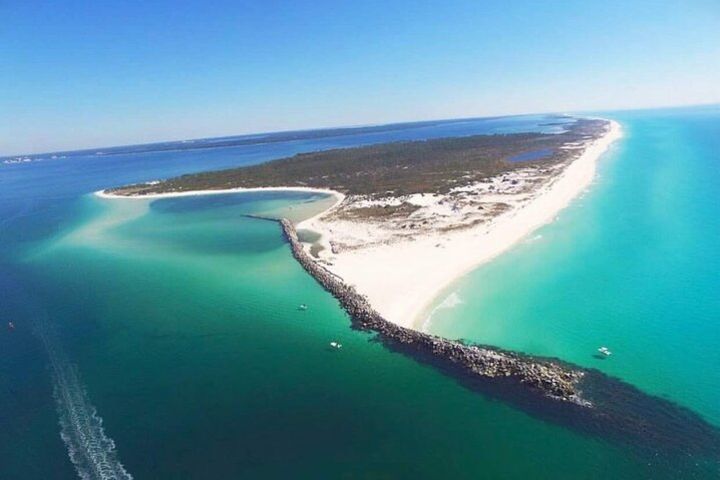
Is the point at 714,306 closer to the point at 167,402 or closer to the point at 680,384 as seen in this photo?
the point at 680,384

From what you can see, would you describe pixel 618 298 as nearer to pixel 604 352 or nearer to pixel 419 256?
pixel 604 352

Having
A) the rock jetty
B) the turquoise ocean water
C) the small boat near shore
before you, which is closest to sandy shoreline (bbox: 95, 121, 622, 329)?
the rock jetty

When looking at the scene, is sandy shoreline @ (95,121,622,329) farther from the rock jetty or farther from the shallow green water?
the shallow green water

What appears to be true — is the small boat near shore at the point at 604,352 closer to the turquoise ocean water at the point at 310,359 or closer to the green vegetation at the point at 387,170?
the turquoise ocean water at the point at 310,359

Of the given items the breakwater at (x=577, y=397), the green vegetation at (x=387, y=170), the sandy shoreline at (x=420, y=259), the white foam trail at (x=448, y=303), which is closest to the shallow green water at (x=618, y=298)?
the white foam trail at (x=448, y=303)

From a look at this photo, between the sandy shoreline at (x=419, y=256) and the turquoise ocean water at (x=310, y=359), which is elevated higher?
the sandy shoreline at (x=419, y=256)

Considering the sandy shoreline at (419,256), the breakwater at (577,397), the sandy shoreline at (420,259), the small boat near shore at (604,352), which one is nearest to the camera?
the breakwater at (577,397)

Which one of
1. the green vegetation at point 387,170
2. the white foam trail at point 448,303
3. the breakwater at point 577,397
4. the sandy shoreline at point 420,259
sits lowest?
the breakwater at point 577,397
